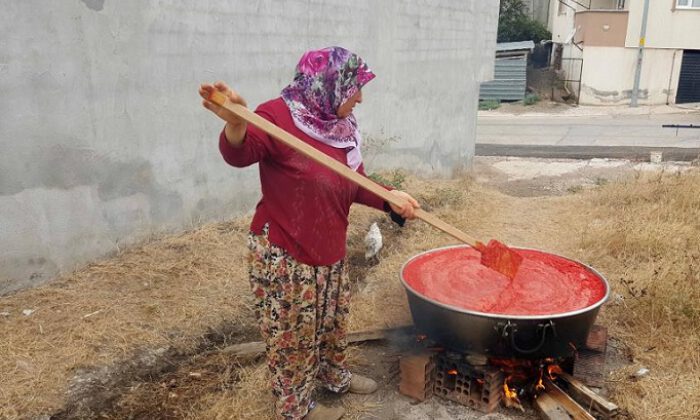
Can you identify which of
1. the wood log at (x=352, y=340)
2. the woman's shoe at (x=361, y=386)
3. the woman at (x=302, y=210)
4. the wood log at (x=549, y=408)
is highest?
the woman at (x=302, y=210)

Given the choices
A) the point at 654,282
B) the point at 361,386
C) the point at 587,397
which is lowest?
the point at 361,386

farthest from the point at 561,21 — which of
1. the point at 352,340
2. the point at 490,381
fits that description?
the point at 490,381

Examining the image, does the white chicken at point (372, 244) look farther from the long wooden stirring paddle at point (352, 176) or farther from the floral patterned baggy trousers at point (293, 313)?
the floral patterned baggy trousers at point (293, 313)

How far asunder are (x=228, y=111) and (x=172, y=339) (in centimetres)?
215

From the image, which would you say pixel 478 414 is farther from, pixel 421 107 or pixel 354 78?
pixel 421 107

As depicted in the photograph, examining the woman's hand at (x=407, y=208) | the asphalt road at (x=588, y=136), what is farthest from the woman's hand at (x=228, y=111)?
the asphalt road at (x=588, y=136)

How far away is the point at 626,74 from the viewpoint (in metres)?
21.2

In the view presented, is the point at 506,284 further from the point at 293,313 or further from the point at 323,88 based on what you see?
the point at 323,88

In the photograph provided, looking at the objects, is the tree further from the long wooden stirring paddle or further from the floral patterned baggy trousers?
the floral patterned baggy trousers

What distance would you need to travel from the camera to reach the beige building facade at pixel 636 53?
67.5 ft

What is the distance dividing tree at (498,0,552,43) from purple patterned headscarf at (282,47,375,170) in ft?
87.9

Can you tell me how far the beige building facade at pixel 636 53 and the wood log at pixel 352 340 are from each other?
68.2 ft

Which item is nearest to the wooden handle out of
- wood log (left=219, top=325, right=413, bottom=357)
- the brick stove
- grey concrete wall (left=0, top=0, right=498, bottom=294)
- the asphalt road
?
the brick stove

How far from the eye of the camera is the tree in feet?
88.0
